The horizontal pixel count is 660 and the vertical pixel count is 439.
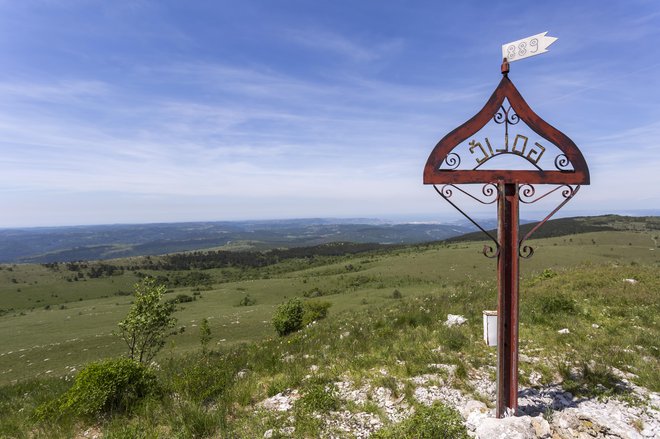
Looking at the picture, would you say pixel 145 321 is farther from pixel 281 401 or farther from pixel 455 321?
pixel 455 321

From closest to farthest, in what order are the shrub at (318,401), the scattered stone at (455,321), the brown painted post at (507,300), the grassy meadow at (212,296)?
the brown painted post at (507,300), the shrub at (318,401), the scattered stone at (455,321), the grassy meadow at (212,296)

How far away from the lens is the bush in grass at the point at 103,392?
6.83 meters

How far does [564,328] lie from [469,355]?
3.91 metres

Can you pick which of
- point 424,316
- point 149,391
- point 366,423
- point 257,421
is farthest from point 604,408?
point 149,391

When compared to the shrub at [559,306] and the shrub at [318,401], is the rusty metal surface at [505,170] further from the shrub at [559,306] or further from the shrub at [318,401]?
the shrub at [559,306]

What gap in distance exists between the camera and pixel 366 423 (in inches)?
244

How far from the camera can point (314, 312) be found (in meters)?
26.8

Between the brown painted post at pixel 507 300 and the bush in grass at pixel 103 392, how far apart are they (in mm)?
7505

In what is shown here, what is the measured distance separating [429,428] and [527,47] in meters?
6.68

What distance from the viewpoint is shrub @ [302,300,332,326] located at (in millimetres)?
24555

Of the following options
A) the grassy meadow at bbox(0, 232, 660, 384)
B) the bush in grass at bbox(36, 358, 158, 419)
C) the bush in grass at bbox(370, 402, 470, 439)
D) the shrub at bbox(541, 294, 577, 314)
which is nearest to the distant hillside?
the grassy meadow at bbox(0, 232, 660, 384)

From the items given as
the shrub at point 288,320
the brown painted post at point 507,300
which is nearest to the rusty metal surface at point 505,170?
the brown painted post at point 507,300

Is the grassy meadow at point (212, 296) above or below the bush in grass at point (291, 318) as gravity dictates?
below

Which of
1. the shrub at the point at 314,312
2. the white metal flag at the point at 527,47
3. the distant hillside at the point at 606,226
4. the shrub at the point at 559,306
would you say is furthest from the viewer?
the distant hillside at the point at 606,226
